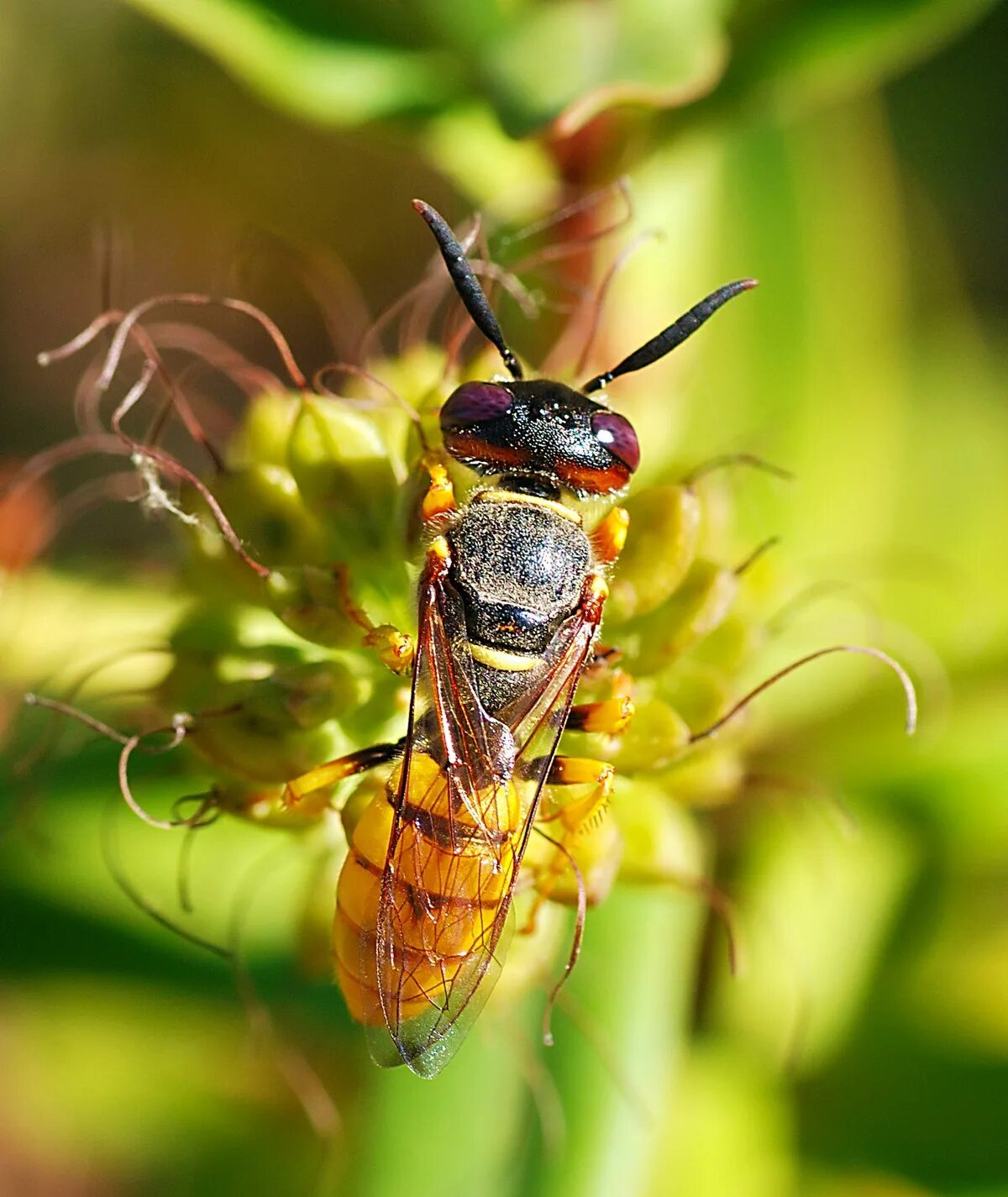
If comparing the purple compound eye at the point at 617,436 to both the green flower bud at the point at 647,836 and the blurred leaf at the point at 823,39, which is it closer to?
the green flower bud at the point at 647,836

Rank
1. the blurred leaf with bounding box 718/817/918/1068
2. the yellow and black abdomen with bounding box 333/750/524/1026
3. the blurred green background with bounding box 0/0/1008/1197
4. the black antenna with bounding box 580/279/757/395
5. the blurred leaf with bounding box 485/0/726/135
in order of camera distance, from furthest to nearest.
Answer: the blurred leaf with bounding box 718/817/918/1068 < the blurred green background with bounding box 0/0/1008/1197 < the blurred leaf with bounding box 485/0/726/135 < the black antenna with bounding box 580/279/757/395 < the yellow and black abdomen with bounding box 333/750/524/1026

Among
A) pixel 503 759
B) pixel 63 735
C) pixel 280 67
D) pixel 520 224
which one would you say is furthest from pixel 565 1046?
pixel 280 67

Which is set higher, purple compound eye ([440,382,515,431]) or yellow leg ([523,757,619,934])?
purple compound eye ([440,382,515,431])

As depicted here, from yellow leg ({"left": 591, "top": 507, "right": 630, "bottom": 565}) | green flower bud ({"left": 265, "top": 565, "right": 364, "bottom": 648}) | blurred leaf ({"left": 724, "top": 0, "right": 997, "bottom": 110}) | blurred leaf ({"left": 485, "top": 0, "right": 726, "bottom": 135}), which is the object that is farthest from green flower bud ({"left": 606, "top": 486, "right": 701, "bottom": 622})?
blurred leaf ({"left": 724, "top": 0, "right": 997, "bottom": 110})

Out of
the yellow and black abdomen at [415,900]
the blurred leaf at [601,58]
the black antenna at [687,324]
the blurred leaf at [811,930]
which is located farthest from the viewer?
the blurred leaf at [811,930]

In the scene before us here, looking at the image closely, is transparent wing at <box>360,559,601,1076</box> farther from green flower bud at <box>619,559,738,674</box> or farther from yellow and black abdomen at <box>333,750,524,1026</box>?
green flower bud at <box>619,559,738,674</box>

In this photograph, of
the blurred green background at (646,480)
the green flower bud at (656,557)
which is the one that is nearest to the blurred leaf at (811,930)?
the blurred green background at (646,480)

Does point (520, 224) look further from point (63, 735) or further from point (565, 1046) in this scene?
point (565, 1046)
